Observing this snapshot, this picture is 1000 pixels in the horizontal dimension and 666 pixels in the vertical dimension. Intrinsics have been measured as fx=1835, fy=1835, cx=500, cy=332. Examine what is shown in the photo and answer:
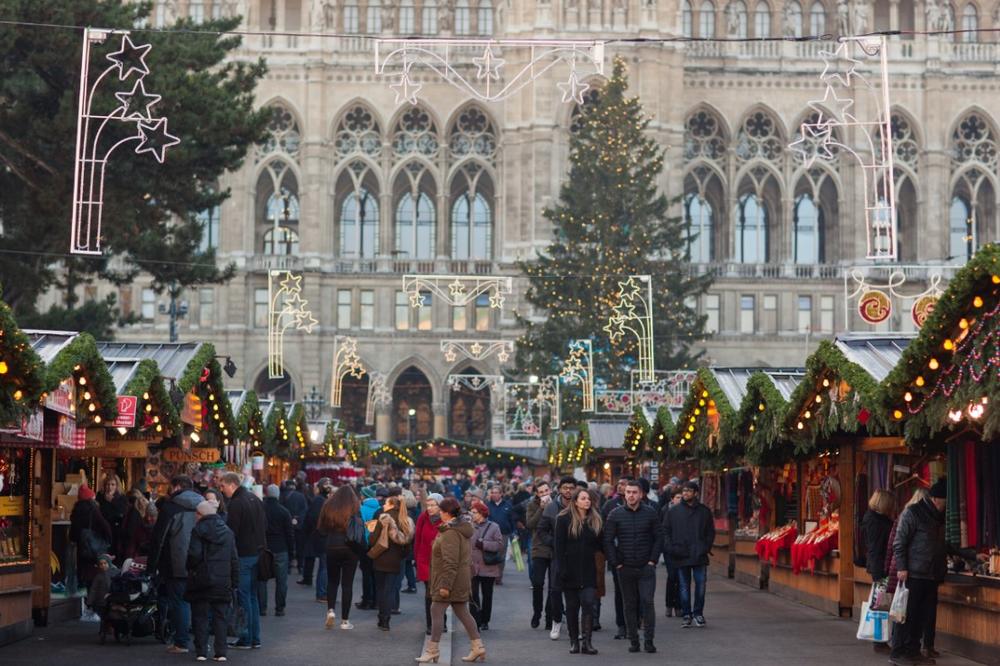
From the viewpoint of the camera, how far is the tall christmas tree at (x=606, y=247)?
199 ft

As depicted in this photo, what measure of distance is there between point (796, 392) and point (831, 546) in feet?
8.49

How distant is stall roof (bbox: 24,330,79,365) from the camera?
17091mm

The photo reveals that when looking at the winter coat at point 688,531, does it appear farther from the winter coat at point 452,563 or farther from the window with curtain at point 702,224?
the window with curtain at point 702,224

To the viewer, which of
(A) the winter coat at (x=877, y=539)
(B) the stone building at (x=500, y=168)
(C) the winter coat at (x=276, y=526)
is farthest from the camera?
(B) the stone building at (x=500, y=168)

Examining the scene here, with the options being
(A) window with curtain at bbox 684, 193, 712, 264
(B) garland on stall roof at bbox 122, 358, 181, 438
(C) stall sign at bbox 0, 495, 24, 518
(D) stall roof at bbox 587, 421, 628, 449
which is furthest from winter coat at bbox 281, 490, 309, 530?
(A) window with curtain at bbox 684, 193, 712, 264

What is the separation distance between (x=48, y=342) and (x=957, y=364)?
8814mm

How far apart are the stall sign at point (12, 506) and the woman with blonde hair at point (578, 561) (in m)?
5.18

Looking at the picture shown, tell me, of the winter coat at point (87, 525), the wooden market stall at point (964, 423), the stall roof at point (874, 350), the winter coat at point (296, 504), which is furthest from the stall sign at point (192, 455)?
the wooden market stall at point (964, 423)

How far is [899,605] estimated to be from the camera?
49.9 ft

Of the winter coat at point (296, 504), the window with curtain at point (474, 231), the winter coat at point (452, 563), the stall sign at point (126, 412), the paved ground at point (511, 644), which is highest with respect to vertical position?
the window with curtain at point (474, 231)

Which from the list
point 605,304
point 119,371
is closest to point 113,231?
point 119,371

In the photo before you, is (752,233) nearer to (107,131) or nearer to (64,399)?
(107,131)

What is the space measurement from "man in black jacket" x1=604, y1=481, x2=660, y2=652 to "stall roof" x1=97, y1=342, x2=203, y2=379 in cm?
715

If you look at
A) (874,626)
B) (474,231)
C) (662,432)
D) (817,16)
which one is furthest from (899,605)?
(817,16)
